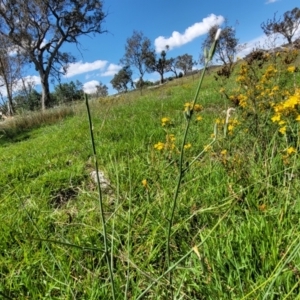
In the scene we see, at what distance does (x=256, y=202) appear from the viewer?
5.39 ft

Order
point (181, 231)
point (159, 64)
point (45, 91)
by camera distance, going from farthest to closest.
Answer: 1. point (159, 64)
2. point (45, 91)
3. point (181, 231)

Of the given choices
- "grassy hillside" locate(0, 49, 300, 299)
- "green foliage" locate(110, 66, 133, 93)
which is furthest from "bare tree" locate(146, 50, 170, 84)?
"grassy hillside" locate(0, 49, 300, 299)

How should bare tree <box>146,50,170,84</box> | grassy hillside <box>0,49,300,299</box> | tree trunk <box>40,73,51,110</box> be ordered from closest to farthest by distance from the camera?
grassy hillside <box>0,49,300,299</box>
tree trunk <box>40,73,51,110</box>
bare tree <box>146,50,170,84</box>

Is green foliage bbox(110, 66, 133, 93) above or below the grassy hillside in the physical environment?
above

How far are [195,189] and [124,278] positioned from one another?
2.75ft

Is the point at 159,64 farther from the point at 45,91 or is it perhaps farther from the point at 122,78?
the point at 45,91

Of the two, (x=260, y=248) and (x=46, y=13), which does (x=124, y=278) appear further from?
(x=46, y=13)

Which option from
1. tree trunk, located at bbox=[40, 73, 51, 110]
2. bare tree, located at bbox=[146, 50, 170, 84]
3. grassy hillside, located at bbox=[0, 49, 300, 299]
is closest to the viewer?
grassy hillside, located at bbox=[0, 49, 300, 299]

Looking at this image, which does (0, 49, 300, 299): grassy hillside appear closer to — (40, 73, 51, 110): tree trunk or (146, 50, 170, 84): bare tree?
(40, 73, 51, 110): tree trunk

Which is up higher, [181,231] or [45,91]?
[45,91]

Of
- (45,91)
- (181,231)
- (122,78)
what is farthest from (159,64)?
(181,231)

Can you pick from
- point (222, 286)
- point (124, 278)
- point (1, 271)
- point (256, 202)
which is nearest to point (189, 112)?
point (222, 286)

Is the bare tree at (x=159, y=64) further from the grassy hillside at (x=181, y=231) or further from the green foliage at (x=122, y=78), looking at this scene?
the grassy hillside at (x=181, y=231)

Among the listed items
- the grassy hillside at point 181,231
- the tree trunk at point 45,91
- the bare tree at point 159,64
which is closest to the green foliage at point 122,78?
the bare tree at point 159,64
